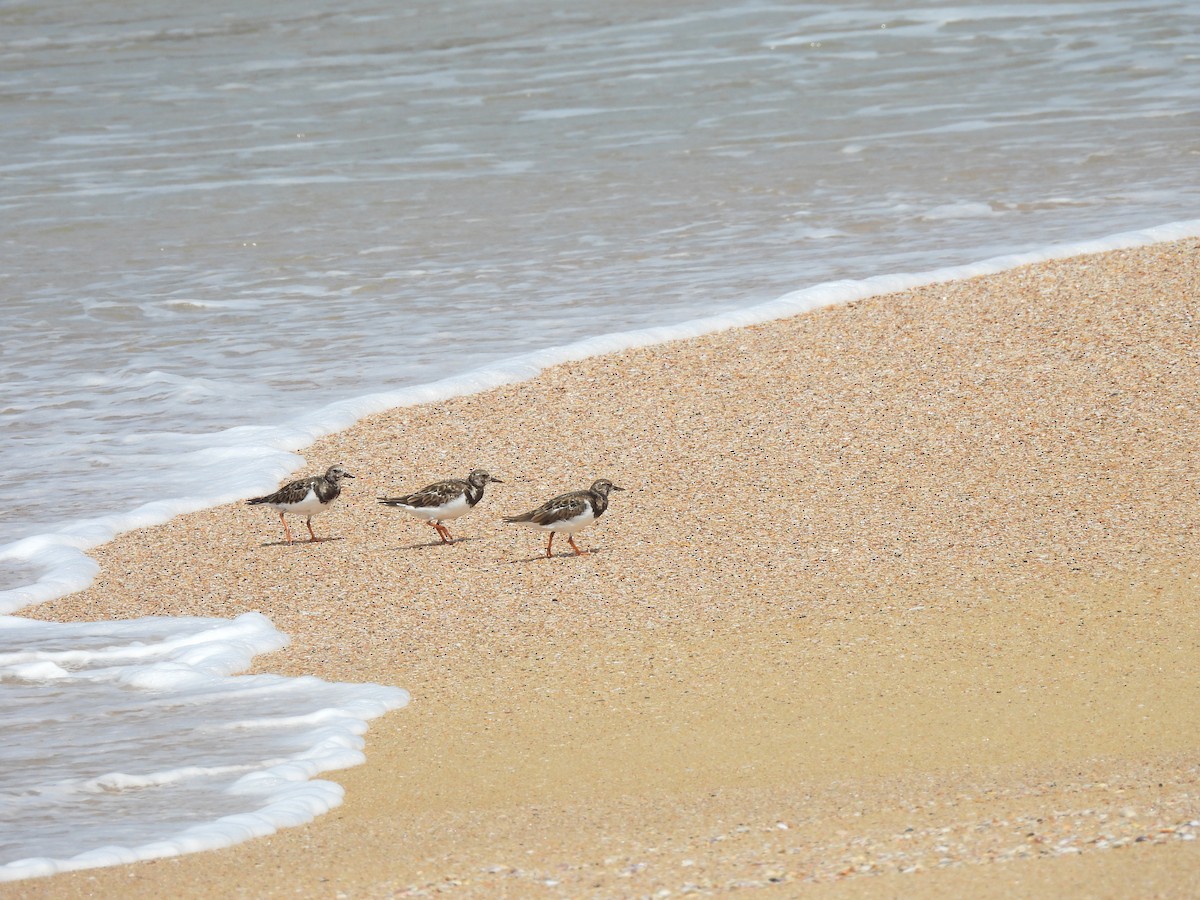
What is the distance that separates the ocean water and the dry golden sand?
0.39m

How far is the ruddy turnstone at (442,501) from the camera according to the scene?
7.36m

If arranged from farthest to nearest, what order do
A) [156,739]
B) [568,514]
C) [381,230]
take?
[381,230] → [568,514] → [156,739]

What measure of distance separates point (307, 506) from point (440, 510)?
2.41 ft

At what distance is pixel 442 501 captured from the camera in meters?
7.36

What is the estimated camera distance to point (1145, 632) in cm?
566

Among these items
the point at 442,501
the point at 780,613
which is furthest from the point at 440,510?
the point at 780,613

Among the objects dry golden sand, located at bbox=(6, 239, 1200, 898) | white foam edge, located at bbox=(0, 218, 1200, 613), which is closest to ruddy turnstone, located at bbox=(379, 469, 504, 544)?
dry golden sand, located at bbox=(6, 239, 1200, 898)

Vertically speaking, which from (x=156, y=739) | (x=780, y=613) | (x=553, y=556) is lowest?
(x=156, y=739)

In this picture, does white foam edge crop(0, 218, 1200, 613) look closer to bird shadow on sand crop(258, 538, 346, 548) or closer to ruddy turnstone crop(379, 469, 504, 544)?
bird shadow on sand crop(258, 538, 346, 548)

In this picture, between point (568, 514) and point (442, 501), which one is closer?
point (568, 514)

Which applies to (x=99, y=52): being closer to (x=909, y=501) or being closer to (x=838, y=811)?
(x=909, y=501)

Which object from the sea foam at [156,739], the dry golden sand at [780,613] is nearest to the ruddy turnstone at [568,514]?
the dry golden sand at [780,613]

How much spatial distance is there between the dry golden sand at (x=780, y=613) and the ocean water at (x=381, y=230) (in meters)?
0.39

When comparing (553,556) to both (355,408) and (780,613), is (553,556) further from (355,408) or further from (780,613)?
(355,408)
